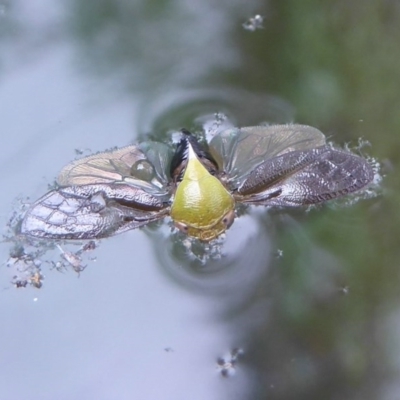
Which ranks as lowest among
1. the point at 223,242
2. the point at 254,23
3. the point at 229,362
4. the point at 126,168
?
the point at 229,362

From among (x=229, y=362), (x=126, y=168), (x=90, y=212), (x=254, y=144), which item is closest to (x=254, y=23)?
(x=254, y=144)

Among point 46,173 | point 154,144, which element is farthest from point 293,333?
point 46,173

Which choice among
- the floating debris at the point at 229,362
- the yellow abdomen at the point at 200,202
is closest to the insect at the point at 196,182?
the yellow abdomen at the point at 200,202

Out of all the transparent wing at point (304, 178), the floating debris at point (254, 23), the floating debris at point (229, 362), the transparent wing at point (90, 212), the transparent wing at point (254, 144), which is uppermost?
the floating debris at point (254, 23)

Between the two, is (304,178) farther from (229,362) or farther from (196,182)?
(229,362)

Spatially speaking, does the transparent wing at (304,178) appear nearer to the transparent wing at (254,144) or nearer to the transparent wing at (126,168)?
the transparent wing at (254,144)

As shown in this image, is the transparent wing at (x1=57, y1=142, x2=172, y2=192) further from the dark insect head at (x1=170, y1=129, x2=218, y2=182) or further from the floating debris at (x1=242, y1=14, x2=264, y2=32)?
the floating debris at (x1=242, y1=14, x2=264, y2=32)
